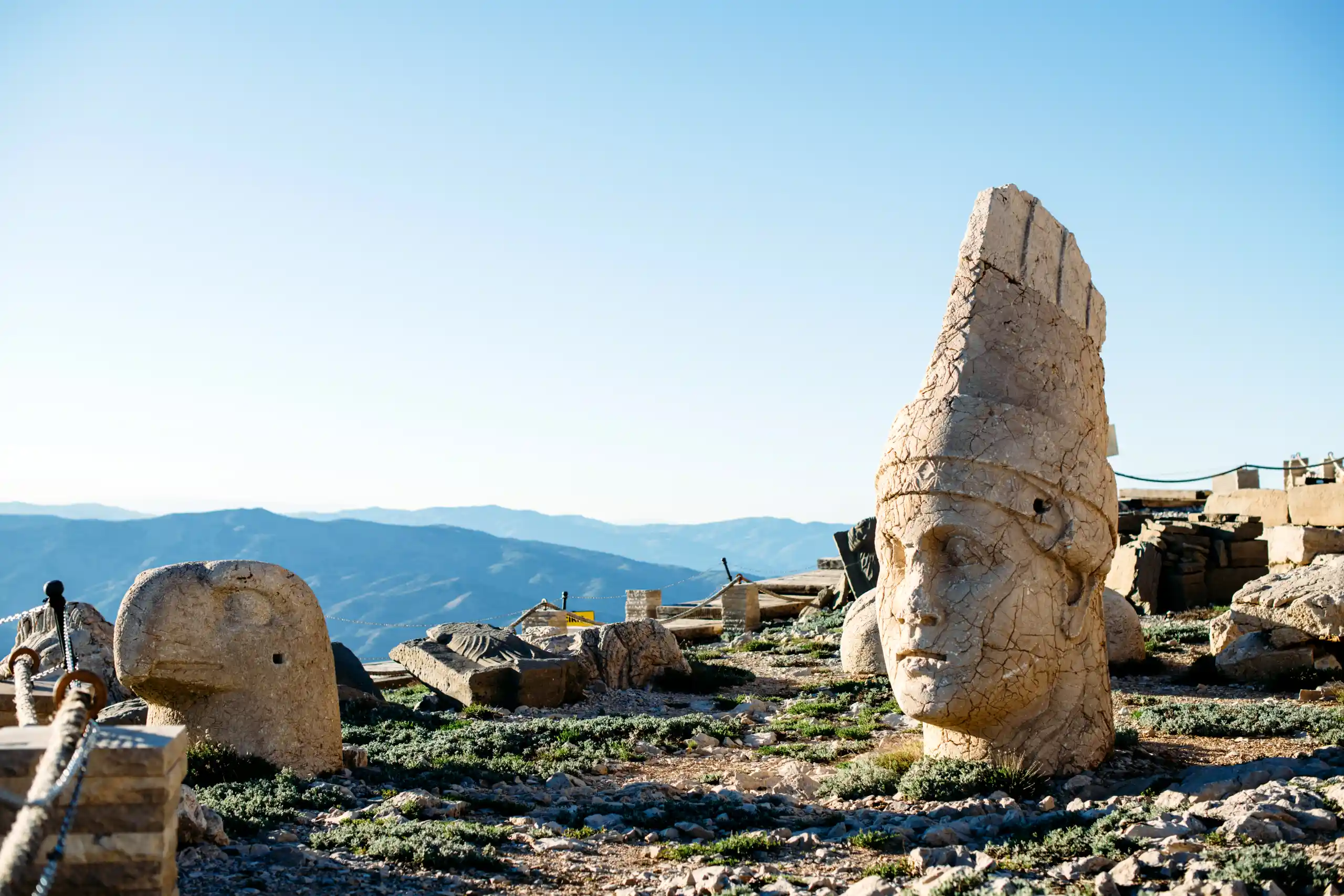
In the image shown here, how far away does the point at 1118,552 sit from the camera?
55.7 feet

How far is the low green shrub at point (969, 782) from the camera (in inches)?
279

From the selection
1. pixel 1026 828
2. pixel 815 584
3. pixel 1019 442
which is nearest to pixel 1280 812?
pixel 1026 828

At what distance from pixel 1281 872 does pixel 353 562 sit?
304 feet

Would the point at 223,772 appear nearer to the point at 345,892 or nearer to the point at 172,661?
the point at 172,661

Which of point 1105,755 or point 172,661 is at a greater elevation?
point 172,661

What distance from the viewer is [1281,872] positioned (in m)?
4.85

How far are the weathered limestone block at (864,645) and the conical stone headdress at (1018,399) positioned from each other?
532 cm

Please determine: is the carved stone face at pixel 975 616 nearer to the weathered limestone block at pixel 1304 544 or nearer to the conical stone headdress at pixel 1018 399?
the conical stone headdress at pixel 1018 399

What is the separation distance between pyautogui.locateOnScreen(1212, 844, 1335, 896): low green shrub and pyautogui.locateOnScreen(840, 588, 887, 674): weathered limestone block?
7.64 m

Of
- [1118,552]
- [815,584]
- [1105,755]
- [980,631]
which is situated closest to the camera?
[980,631]

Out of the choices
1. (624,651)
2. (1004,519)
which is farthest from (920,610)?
(624,651)

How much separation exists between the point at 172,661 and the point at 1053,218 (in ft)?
21.1

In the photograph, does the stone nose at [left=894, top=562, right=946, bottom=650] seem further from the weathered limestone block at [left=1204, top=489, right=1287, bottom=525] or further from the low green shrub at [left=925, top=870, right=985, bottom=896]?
the weathered limestone block at [left=1204, top=489, right=1287, bottom=525]

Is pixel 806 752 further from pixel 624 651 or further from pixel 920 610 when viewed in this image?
pixel 624 651
